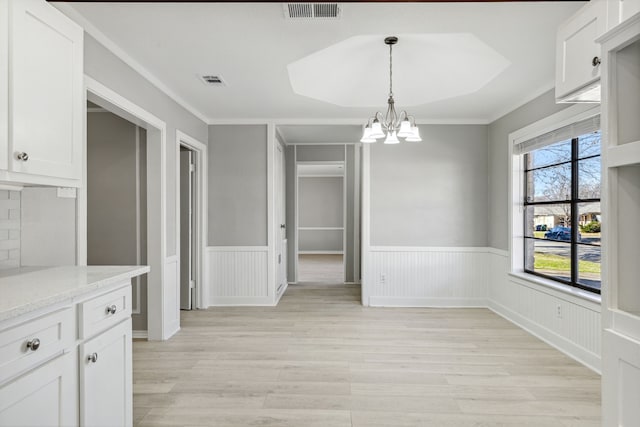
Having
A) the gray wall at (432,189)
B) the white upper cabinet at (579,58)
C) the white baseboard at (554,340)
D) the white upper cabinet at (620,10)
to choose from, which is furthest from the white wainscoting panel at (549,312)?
the white upper cabinet at (620,10)

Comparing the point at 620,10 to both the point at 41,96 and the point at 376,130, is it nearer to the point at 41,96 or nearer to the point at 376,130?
the point at 376,130

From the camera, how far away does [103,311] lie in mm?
1635

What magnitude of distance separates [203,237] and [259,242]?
71 centimetres

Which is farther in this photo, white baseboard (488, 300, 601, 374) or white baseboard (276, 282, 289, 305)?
white baseboard (276, 282, 289, 305)

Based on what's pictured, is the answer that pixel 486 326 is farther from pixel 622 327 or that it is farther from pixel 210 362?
pixel 622 327

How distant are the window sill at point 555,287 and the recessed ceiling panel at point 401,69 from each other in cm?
199

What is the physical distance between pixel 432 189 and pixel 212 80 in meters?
3.03

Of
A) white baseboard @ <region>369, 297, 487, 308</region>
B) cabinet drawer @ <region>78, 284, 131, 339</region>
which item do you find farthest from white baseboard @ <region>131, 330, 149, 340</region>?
white baseboard @ <region>369, 297, 487, 308</region>

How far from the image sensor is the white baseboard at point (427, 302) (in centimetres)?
498

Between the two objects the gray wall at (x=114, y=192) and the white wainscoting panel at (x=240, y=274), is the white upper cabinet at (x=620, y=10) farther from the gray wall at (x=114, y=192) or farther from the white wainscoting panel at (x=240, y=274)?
the white wainscoting panel at (x=240, y=274)

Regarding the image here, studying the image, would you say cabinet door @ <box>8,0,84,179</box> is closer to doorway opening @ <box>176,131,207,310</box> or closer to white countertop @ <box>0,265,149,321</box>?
white countertop @ <box>0,265,149,321</box>

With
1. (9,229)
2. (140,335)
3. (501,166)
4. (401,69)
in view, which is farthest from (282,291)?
(9,229)

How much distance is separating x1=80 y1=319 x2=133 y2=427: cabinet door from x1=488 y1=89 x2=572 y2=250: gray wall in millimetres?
4035

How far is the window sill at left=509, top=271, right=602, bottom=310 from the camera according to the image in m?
3.08
